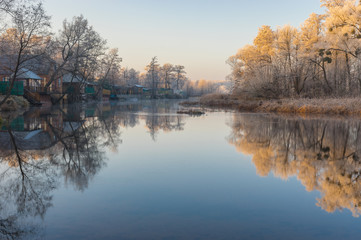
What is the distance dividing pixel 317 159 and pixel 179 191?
4251 mm

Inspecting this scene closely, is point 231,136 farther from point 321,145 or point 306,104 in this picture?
point 306,104

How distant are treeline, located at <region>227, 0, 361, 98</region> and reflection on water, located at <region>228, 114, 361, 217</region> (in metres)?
19.4

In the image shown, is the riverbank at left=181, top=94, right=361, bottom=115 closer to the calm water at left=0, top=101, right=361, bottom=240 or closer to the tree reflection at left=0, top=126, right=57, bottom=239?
the calm water at left=0, top=101, right=361, bottom=240

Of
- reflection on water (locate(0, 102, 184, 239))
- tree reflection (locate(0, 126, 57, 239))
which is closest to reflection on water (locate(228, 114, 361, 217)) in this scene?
reflection on water (locate(0, 102, 184, 239))

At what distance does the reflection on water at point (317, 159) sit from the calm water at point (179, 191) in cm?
3

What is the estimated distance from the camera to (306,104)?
2389 centimetres

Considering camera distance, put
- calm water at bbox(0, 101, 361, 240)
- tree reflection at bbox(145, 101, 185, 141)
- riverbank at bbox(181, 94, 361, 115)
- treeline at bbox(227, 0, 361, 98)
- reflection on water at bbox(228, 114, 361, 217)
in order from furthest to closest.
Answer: treeline at bbox(227, 0, 361, 98), riverbank at bbox(181, 94, 361, 115), tree reflection at bbox(145, 101, 185, 141), reflection on water at bbox(228, 114, 361, 217), calm water at bbox(0, 101, 361, 240)

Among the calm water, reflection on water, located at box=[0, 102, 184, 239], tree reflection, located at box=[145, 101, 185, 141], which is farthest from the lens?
tree reflection, located at box=[145, 101, 185, 141]

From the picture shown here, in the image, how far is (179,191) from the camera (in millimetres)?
5086

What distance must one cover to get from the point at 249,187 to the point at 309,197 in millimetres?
1044

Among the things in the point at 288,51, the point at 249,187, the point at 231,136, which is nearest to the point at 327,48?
the point at 288,51

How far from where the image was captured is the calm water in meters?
3.64

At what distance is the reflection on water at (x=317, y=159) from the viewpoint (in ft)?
16.4

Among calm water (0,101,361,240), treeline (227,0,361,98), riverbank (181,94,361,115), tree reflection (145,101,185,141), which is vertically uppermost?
treeline (227,0,361,98)
